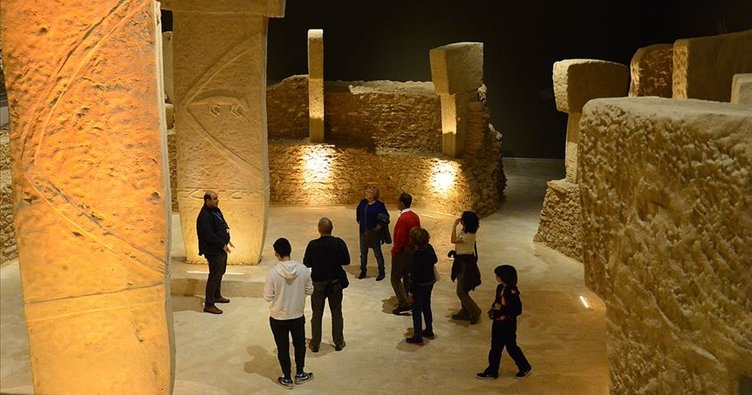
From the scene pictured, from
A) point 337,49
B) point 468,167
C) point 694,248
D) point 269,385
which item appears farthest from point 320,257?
point 337,49

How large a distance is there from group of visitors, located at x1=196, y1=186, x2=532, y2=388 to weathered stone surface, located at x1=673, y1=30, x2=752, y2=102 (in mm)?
2345

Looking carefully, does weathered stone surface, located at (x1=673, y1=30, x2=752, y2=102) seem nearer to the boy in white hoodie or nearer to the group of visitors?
the group of visitors

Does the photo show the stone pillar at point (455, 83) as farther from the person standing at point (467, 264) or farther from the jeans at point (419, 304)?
the jeans at point (419, 304)

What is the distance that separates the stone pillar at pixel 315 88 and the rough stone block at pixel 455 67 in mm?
2002

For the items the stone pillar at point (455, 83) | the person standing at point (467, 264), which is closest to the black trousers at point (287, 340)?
the person standing at point (467, 264)

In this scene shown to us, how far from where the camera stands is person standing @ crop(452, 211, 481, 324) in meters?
8.03

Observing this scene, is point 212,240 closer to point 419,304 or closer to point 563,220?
point 419,304

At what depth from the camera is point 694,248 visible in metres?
2.30

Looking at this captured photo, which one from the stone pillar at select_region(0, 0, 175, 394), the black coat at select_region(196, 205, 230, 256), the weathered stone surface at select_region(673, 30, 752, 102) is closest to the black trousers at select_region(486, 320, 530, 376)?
→ the weathered stone surface at select_region(673, 30, 752, 102)

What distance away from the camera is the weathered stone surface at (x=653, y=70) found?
9242 mm

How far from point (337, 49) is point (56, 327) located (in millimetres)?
13463

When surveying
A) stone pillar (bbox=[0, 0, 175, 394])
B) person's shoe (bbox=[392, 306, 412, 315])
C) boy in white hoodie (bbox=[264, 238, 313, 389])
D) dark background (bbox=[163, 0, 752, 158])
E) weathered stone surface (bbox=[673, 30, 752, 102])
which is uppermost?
dark background (bbox=[163, 0, 752, 158])

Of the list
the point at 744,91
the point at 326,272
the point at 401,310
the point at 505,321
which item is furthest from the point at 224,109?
the point at 744,91

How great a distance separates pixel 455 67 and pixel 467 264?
5.73 m
